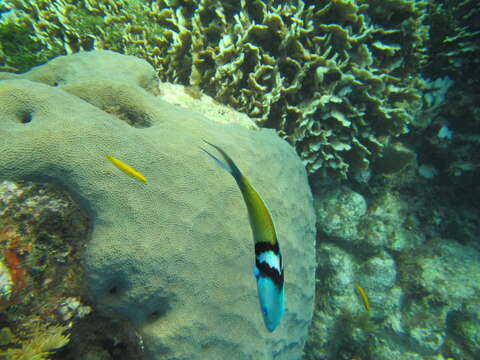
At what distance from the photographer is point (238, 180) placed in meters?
0.82

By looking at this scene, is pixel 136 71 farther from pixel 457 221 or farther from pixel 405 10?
pixel 457 221

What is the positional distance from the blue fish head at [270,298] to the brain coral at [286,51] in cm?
318

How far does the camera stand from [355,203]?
4.82 metres

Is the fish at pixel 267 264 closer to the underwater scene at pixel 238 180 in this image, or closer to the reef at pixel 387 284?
the underwater scene at pixel 238 180

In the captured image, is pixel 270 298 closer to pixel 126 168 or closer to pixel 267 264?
pixel 267 264

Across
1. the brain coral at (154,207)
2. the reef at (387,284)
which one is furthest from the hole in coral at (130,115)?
the reef at (387,284)

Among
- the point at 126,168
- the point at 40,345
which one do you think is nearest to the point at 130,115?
the point at 126,168

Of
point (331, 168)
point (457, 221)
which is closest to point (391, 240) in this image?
point (457, 221)

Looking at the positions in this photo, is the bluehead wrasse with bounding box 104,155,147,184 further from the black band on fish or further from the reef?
the reef

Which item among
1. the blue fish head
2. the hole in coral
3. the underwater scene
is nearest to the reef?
the underwater scene

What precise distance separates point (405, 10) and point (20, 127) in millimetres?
5489

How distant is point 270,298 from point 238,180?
46cm

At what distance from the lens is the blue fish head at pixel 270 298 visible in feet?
3.08

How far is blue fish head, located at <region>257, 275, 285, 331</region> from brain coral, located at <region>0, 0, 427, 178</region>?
3177 mm
